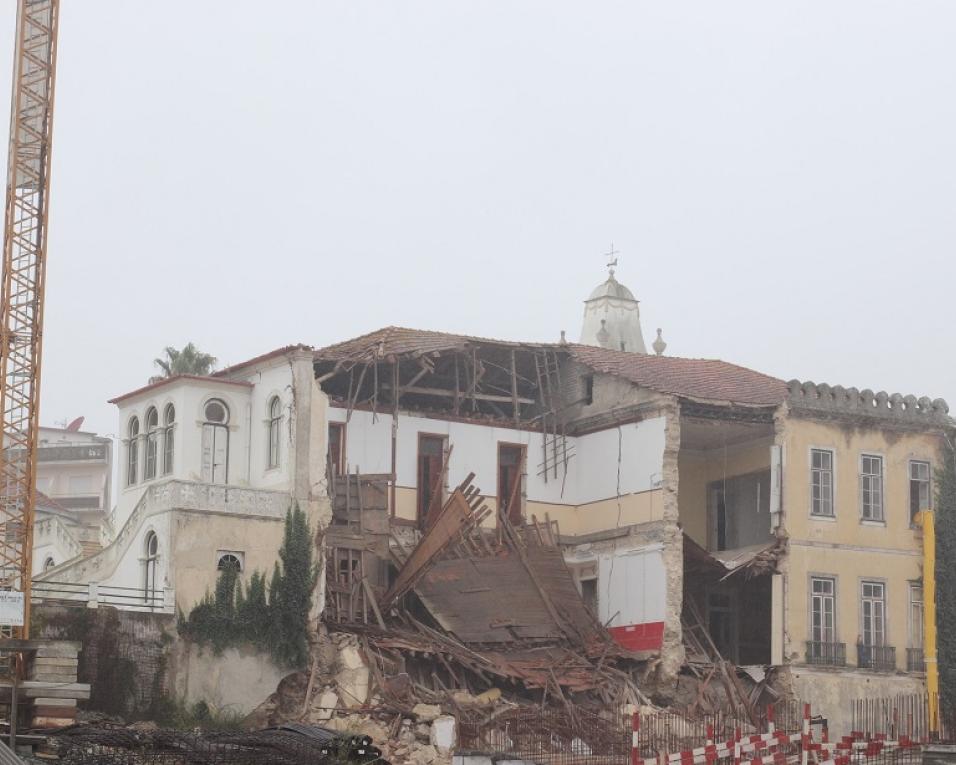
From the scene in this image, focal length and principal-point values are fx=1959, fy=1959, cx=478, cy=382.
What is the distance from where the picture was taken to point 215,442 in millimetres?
45875

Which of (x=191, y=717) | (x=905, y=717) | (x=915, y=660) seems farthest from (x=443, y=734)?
(x=915, y=660)

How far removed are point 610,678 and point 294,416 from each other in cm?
951

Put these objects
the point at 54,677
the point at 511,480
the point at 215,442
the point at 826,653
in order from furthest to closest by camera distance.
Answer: the point at 511,480, the point at 826,653, the point at 215,442, the point at 54,677

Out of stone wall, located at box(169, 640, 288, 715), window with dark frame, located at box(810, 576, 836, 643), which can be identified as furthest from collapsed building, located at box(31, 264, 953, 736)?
stone wall, located at box(169, 640, 288, 715)

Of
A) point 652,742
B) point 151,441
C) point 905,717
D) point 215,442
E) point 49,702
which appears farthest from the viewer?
point 905,717

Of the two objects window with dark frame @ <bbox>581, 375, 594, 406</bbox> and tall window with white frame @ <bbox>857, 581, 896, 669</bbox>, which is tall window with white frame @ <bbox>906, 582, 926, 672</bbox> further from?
window with dark frame @ <bbox>581, 375, 594, 406</bbox>

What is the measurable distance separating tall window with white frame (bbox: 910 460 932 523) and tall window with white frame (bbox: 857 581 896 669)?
7.56 ft

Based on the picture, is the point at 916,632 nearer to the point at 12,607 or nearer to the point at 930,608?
the point at 930,608

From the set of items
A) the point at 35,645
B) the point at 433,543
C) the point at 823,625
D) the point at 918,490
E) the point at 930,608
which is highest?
the point at 918,490

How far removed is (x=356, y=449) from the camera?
47312 millimetres

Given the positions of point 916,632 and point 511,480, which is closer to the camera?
point 916,632

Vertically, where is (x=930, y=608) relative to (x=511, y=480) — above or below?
below

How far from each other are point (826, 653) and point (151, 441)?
17.2m

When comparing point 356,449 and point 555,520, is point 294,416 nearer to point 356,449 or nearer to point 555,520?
point 356,449
